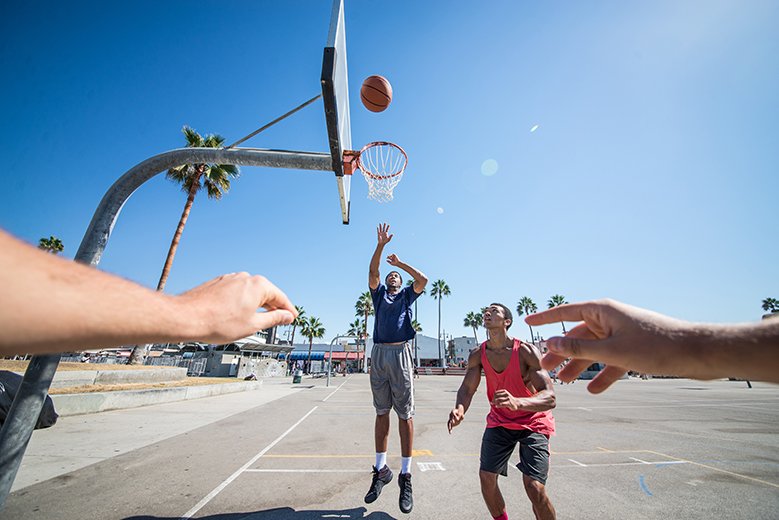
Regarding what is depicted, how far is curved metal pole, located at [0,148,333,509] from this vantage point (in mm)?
2855

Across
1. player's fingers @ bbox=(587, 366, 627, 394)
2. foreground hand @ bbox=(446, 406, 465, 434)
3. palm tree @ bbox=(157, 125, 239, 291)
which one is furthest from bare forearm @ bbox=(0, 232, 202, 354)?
palm tree @ bbox=(157, 125, 239, 291)

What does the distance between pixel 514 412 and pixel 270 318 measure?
3.35 meters

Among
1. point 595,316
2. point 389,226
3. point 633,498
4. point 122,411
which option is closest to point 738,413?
point 633,498

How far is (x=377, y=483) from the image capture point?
13.5 feet

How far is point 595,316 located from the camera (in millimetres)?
1406

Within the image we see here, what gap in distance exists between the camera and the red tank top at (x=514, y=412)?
3631 millimetres

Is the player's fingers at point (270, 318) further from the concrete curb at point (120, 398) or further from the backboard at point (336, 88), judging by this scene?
the concrete curb at point (120, 398)

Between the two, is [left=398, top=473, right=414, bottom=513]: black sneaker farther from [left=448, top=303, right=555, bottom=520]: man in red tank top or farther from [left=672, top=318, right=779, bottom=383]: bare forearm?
[left=672, top=318, right=779, bottom=383]: bare forearm

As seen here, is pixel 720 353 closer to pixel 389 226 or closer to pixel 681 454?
pixel 389 226

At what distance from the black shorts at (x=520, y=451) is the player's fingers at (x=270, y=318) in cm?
302

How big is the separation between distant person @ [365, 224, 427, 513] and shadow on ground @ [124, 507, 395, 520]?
334 mm

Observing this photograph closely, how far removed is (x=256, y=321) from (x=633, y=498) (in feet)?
18.7

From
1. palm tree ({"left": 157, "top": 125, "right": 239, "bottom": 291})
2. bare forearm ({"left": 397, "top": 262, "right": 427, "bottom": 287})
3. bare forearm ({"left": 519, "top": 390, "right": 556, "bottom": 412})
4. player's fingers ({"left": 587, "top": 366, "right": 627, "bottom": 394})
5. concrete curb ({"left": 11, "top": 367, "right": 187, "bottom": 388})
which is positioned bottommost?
concrete curb ({"left": 11, "top": 367, "right": 187, "bottom": 388})

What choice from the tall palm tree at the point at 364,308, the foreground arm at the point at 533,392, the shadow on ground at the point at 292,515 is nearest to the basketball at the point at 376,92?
the foreground arm at the point at 533,392
